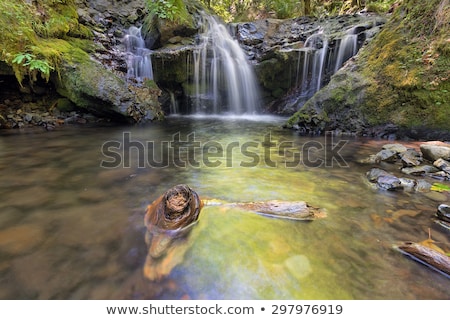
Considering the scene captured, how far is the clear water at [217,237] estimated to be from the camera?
1399 mm

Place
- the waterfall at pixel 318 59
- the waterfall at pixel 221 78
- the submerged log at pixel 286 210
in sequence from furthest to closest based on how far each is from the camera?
the waterfall at pixel 221 78 < the waterfall at pixel 318 59 < the submerged log at pixel 286 210

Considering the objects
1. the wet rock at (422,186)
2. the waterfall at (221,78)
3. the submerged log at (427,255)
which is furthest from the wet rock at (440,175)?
the waterfall at (221,78)

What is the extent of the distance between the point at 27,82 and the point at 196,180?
714 cm

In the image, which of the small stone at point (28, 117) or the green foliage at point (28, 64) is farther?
the small stone at point (28, 117)

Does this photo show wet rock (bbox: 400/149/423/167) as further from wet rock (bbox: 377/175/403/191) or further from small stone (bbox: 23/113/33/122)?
small stone (bbox: 23/113/33/122)

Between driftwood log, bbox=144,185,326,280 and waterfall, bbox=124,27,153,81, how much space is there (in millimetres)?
8813

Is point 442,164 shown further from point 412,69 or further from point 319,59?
point 319,59

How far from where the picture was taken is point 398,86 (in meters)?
5.41

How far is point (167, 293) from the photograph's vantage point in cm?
138

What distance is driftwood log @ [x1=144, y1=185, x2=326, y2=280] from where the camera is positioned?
1.62 meters

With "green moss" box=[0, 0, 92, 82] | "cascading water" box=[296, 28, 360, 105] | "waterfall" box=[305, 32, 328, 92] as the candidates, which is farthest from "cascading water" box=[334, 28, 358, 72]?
"green moss" box=[0, 0, 92, 82]

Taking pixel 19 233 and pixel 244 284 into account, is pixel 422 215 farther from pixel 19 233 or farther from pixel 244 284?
pixel 19 233

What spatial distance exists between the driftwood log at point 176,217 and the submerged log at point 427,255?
62 centimetres

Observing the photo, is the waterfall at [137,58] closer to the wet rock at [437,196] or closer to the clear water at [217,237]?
the clear water at [217,237]
